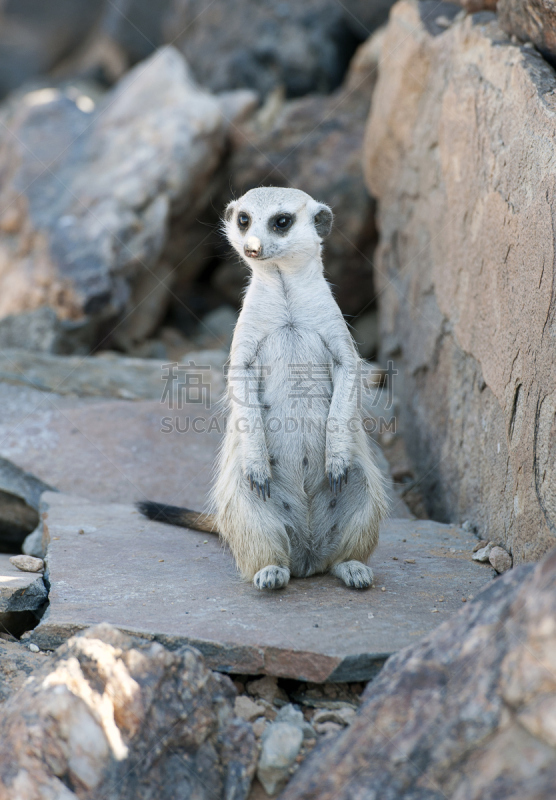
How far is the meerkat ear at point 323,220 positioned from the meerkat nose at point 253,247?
49cm

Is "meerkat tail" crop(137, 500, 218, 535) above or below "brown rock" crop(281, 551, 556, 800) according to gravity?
below

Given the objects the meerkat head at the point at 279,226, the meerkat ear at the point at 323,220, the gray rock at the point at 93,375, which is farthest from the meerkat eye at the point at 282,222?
the gray rock at the point at 93,375

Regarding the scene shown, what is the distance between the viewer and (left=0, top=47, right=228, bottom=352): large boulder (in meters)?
6.70

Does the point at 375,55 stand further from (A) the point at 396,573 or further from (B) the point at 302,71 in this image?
(A) the point at 396,573

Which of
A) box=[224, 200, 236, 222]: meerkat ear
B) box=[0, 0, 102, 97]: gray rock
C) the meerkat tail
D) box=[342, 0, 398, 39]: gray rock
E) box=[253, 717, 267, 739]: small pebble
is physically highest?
box=[342, 0, 398, 39]: gray rock

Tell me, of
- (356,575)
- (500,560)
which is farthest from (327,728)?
(500,560)

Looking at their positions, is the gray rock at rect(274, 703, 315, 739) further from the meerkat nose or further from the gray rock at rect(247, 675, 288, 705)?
the meerkat nose

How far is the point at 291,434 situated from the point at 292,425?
0.04 meters

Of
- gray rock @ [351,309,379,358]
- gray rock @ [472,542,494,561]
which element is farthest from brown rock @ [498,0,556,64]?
gray rock @ [351,309,379,358]

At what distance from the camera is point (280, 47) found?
819 cm

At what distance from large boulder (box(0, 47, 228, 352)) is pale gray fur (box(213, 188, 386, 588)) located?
345 centimetres

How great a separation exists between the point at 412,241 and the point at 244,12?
4.67 m

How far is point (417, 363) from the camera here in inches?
203

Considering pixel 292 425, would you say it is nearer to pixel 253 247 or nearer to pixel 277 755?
pixel 253 247
